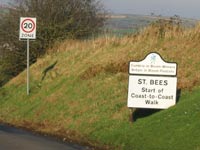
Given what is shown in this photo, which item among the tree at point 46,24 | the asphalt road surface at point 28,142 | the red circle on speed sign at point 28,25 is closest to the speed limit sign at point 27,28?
the red circle on speed sign at point 28,25

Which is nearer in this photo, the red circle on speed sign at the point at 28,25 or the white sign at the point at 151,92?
the white sign at the point at 151,92

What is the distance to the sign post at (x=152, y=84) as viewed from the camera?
1639 cm

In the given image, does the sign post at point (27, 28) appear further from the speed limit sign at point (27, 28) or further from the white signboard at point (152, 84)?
the white signboard at point (152, 84)

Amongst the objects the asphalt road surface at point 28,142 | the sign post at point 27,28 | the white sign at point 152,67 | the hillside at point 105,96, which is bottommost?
the asphalt road surface at point 28,142

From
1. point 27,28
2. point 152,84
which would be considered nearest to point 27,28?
point 27,28

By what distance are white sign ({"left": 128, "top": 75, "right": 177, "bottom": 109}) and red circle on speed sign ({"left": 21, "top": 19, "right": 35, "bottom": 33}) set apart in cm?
1029

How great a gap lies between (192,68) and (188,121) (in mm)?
4771

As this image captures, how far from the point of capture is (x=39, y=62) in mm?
30250

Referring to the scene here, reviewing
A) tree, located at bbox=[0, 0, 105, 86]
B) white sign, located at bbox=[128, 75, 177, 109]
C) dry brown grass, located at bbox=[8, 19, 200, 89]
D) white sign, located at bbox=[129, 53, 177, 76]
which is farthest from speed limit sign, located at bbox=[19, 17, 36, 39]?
white sign, located at bbox=[128, 75, 177, 109]

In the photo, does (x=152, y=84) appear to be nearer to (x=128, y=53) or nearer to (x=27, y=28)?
(x=128, y=53)

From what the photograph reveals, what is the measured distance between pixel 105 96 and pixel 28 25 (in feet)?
25.0

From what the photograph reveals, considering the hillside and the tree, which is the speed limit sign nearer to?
the hillside

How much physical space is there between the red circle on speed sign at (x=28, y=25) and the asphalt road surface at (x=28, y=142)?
8514mm

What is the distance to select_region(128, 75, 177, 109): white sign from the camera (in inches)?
644
